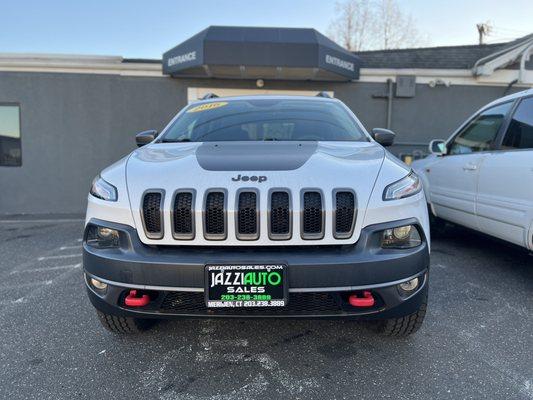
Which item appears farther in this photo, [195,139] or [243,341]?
[195,139]

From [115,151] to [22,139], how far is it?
6.19 ft

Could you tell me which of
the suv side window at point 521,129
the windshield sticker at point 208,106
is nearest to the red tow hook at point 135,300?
the windshield sticker at point 208,106

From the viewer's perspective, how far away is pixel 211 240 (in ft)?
6.81

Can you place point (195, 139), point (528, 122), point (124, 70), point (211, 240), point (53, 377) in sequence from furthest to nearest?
point (124, 70) → point (528, 122) → point (195, 139) → point (53, 377) → point (211, 240)

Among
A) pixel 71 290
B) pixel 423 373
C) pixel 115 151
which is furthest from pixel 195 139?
pixel 115 151

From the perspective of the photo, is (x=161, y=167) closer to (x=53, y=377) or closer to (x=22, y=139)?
(x=53, y=377)

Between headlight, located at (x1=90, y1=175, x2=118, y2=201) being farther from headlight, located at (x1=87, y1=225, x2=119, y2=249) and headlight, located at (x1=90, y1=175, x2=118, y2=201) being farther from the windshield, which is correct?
the windshield

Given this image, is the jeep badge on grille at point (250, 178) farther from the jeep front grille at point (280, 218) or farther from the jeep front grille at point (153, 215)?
the jeep front grille at point (153, 215)

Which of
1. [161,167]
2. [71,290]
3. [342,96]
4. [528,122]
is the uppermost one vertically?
[342,96]

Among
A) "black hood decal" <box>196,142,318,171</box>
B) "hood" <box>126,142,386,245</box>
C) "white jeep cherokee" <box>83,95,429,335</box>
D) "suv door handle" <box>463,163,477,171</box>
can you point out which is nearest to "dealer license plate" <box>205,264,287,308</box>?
"white jeep cherokee" <box>83,95,429,335</box>

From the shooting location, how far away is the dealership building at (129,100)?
26.2 feet

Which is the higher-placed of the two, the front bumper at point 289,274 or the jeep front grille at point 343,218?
the jeep front grille at point 343,218

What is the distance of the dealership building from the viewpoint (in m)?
7.99

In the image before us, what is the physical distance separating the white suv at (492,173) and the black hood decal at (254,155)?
185 centimetres
